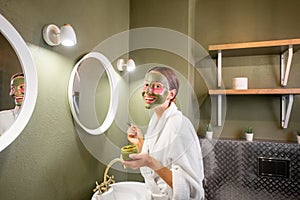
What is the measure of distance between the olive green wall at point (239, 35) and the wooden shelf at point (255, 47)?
5 centimetres

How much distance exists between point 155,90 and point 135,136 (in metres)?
0.29

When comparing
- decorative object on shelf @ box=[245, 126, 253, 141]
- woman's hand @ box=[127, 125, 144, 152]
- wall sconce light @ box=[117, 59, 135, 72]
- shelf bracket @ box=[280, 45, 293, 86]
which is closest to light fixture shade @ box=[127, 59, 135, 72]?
wall sconce light @ box=[117, 59, 135, 72]

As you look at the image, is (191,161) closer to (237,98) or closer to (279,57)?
(237,98)

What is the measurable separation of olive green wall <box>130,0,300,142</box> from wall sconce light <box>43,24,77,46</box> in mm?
491

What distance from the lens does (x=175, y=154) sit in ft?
3.32

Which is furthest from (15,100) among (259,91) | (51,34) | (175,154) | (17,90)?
(259,91)

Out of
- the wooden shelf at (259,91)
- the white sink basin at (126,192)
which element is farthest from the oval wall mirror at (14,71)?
the wooden shelf at (259,91)

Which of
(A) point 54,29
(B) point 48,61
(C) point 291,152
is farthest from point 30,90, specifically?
(C) point 291,152

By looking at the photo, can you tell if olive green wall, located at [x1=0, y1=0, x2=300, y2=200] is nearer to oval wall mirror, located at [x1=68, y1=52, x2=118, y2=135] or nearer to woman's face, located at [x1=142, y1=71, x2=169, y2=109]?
oval wall mirror, located at [x1=68, y1=52, x2=118, y2=135]

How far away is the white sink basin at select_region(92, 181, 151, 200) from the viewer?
125cm

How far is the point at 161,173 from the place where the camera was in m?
1.04

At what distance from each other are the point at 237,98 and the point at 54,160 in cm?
118

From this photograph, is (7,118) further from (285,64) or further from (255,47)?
(285,64)

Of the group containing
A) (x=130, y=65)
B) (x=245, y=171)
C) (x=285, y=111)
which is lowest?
(x=245, y=171)
